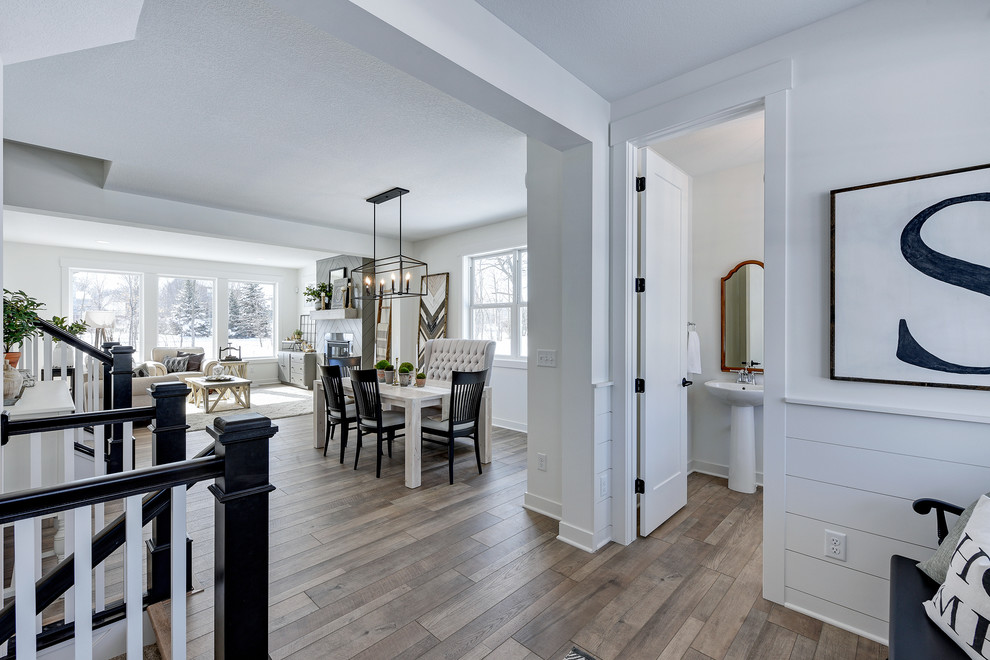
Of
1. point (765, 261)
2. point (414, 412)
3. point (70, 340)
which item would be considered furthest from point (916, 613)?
point (70, 340)

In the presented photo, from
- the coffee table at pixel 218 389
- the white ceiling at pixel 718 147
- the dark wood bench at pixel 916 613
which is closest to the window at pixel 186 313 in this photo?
the coffee table at pixel 218 389

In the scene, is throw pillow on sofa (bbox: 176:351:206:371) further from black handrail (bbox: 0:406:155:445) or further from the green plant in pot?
black handrail (bbox: 0:406:155:445)

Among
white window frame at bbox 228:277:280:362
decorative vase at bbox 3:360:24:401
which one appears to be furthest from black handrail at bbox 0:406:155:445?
white window frame at bbox 228:277:280:362

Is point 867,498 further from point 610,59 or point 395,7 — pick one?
point 395,7

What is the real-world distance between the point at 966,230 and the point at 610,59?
166cm

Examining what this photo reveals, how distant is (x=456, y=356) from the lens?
5.01m

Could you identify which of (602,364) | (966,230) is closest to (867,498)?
(966,230)

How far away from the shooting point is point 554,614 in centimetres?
200

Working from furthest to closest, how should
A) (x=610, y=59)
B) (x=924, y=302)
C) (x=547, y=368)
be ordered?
(x=547, y=368), (x=610, y=59), (x=924, y=302)

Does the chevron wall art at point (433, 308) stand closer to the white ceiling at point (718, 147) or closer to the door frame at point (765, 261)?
the white ceiling at point (718, 147)

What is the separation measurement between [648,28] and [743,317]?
2.47 meters

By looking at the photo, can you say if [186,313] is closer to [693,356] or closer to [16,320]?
[16,320]

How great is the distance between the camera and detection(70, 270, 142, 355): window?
7.78 metres

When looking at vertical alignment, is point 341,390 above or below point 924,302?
below
